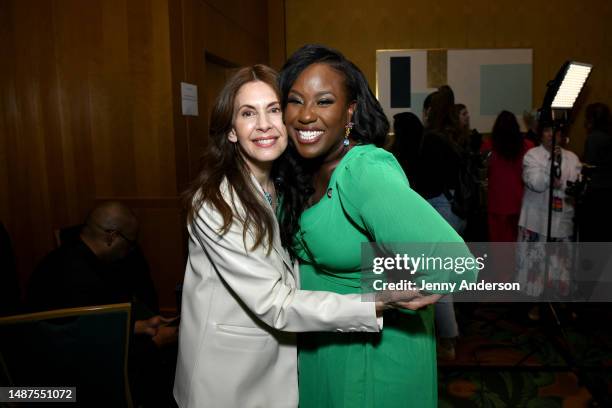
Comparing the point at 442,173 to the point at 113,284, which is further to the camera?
the point at 442,173

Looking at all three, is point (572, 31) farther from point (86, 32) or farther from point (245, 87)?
point (245, 87)

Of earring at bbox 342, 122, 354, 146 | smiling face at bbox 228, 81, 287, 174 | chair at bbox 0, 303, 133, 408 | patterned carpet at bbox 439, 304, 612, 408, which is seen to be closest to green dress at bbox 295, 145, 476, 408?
earring at bbox 342, 122, 354, 146

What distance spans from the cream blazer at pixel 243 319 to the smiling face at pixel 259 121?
0.52ft

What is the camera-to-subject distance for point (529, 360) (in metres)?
3.30

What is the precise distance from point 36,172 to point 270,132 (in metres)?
2.90

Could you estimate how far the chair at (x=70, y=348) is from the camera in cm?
167

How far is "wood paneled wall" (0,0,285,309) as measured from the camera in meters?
3.57

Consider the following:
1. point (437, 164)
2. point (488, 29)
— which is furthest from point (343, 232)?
point (488, 29)

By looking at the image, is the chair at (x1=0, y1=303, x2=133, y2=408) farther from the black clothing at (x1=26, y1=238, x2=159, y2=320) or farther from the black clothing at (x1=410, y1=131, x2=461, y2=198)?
the black clothing at (x1=410, y1=131, x2=461, y2=198)

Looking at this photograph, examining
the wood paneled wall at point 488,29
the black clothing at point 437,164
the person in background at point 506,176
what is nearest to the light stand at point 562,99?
the person in background at point 506,176

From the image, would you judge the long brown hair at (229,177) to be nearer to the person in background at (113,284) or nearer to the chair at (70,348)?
the chair at (70,348)

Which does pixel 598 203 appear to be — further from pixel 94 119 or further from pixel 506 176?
pixel 94 119

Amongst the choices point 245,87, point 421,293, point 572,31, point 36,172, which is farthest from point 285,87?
point 572,31

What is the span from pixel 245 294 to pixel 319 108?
1.73ft
